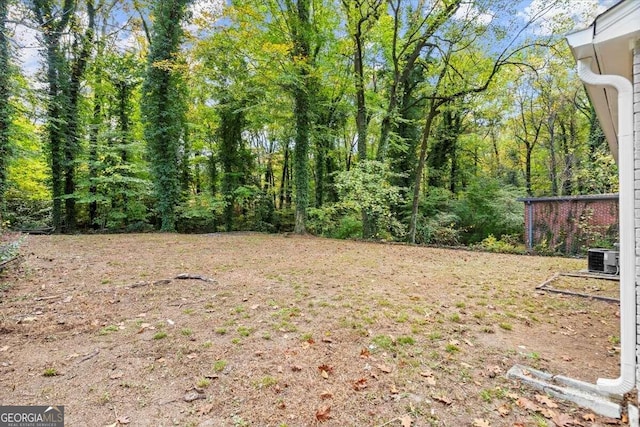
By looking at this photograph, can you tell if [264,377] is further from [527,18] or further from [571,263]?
[527,18]

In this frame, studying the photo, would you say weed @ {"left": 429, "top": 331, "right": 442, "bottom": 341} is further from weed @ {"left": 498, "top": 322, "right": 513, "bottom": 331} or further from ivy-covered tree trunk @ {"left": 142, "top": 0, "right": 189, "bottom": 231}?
ivy-covered tree trunk @ {"left": 142, "top": 0, "right": 189, "bottom": 231}

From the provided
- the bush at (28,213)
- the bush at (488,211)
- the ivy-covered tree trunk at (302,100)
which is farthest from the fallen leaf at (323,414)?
the bush at (28,213)

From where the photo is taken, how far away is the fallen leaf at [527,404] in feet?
7.32

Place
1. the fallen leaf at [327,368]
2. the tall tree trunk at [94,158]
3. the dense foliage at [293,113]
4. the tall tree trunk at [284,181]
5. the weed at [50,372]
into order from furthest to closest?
1. the tall tree trunk at [284,181]
2. the tall tree trunk at [94,158]
3. the dense foliage at [293,113]
4. the fallen leaf at [327,368]
5. the weed at [50,372]

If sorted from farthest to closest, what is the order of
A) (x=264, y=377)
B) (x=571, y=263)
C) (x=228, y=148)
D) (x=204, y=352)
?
(x=228, y=148)
(x=571, y=263)
(x=204, y=352)
(x=264, y=377)

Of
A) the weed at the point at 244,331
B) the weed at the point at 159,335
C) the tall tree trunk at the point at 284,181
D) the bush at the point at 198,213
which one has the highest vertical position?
the tall tree trunk at the point at 284,181

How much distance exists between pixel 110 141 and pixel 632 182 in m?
17.4

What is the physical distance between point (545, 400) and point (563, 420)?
0.21 metres

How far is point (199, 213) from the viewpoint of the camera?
47.2 ft

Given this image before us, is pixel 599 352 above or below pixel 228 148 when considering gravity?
below

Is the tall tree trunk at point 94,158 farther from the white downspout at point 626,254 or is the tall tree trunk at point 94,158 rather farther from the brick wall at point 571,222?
the brick wall at point 571,222

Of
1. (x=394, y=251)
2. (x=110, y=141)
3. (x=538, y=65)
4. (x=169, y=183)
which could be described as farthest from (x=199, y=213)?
(x=538, y=65)

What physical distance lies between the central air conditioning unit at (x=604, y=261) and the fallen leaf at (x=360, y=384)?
687 centimetres

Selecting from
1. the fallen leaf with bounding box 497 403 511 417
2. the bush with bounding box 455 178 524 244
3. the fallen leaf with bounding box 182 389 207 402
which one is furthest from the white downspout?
the bush with bounding box 455 178 524 244
